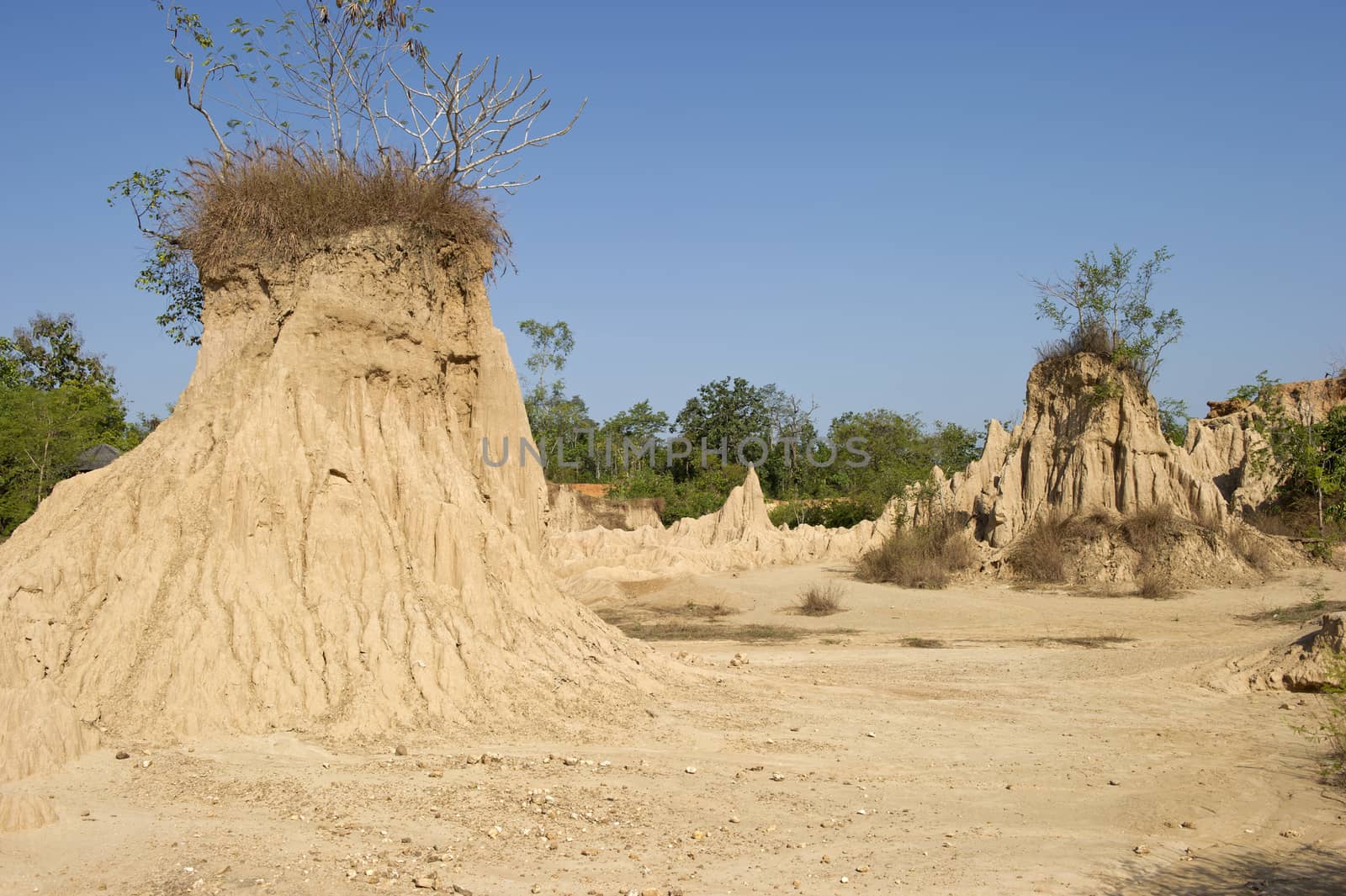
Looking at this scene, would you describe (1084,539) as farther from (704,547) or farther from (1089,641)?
(704,547)

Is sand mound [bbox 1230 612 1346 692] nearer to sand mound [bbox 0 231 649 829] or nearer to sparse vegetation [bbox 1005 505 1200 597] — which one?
sand mound [bbox 0 231 649 829]

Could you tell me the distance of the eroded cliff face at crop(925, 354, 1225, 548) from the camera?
19.8 m

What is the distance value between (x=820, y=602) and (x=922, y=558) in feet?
13.0

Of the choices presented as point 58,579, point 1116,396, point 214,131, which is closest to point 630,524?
point 1116,396

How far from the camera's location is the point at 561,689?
8242mm

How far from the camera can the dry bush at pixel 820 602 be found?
683 inches

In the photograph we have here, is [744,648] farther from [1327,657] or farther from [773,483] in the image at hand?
[773,483]

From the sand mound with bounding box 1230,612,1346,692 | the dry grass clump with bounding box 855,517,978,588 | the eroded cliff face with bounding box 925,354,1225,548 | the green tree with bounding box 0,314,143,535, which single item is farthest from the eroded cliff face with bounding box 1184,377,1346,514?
the green tree with bounding box 0,314,143,535

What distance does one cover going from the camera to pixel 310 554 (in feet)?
25.8

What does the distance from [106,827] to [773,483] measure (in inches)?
1666

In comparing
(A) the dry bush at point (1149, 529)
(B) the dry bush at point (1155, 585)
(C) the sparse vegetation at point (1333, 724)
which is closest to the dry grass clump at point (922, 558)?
(A) the dry bush at point (1149, 529)

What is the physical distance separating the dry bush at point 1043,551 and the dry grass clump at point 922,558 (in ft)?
3.23

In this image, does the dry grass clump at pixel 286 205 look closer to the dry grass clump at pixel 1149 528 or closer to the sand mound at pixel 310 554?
the sand mound at pixel 310 554

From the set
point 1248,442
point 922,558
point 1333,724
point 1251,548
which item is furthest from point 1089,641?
point 1248,442
